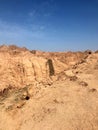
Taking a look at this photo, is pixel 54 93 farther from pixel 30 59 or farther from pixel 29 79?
pixel 30 59

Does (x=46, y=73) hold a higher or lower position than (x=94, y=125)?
higher

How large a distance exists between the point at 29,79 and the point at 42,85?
47.0ft

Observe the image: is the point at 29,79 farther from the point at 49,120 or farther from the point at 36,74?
the point at 49,120

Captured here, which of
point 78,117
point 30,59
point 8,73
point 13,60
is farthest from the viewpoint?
point 30,59

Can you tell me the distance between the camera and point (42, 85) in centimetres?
1980

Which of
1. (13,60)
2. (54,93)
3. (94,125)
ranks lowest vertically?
(94,125)

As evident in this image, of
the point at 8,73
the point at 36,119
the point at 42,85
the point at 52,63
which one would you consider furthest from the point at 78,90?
the point at 52,63

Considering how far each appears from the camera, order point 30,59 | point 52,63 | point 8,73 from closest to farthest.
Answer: point 8,73 → point 30,59 → point 52,63

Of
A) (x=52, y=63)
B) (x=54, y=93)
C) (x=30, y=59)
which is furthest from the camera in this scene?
(x=52, y=63)

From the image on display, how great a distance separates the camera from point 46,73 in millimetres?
37219

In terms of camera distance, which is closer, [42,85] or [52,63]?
[42,85]

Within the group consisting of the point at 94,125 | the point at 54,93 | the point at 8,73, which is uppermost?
the point at 8,73

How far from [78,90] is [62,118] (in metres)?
4.40

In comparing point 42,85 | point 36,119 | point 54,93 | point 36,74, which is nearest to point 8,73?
point 36,74
